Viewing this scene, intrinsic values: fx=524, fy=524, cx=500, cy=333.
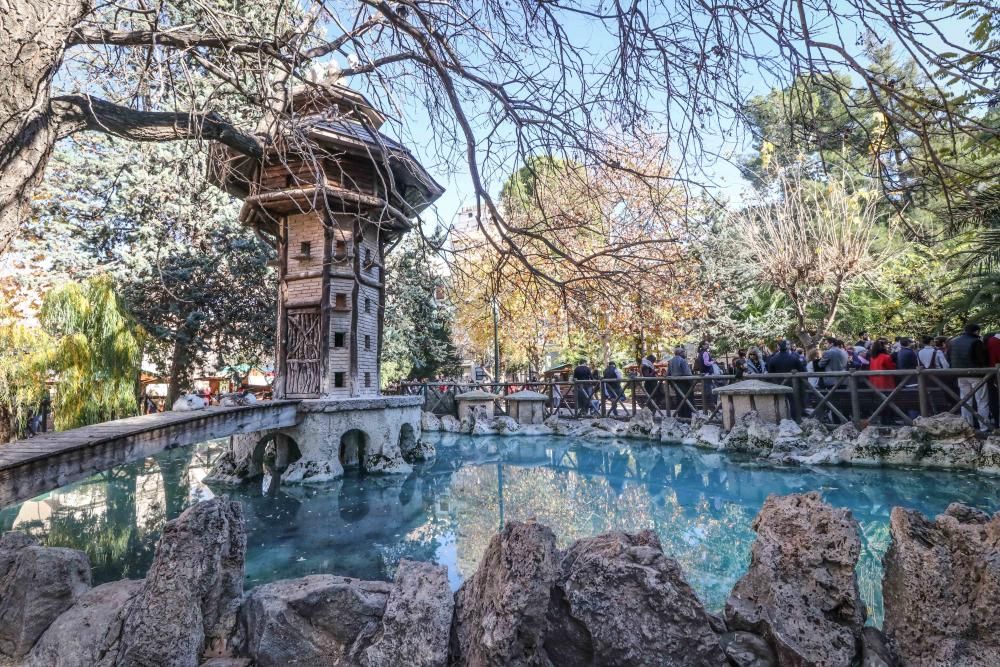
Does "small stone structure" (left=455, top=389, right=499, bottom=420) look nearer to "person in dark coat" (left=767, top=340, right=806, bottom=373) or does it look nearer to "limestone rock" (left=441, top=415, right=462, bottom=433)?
"limestone rock" (left=441, top=415, right=462, bottom=433)

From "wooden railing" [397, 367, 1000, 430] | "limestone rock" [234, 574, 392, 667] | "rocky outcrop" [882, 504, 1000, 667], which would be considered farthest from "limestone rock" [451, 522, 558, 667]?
"wooden railing" [397, 367, 1000, 430]

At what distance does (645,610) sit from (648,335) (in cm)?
1978

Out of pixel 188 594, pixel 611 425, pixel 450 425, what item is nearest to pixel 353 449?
pixel 450 425

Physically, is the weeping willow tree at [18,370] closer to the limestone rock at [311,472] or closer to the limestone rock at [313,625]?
the limestone rock at [311,472]

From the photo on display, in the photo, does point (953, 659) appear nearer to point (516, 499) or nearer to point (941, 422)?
point (516, 499)

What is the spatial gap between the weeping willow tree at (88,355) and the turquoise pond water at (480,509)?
1600 mm

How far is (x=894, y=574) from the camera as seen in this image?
270 cm

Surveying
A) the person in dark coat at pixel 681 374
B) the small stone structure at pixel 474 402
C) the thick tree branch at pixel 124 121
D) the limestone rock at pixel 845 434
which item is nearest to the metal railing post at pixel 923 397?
the limestone rock at pixel 845 434

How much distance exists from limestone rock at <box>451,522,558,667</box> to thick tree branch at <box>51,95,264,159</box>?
3239mm

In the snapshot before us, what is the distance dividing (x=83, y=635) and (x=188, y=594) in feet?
2.08

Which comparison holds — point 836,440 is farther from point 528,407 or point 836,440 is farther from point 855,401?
point 528,407

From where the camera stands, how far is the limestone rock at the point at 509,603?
2.20m

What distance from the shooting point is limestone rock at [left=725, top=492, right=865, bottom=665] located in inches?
97.2

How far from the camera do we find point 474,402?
62.5 ft
